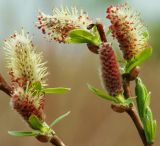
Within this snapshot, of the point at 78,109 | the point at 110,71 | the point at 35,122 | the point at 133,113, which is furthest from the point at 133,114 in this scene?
the point at 78,109

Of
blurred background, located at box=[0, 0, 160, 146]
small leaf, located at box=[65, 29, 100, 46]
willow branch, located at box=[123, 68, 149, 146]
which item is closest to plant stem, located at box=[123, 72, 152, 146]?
willow branch, located at box=[123, 68, 149, 146]

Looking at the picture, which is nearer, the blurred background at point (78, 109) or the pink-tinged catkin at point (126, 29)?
the pink-tinged catkin at point (126, 29)

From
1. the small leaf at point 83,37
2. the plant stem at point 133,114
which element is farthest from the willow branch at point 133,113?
the small leaf at point 83,37

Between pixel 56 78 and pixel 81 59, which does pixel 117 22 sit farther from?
pixel 81 59

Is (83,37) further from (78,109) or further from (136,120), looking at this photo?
(78,109)

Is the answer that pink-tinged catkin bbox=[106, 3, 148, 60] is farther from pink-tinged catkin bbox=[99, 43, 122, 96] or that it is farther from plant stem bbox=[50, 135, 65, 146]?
plant stem bbox=[50, 135, 65, 146]

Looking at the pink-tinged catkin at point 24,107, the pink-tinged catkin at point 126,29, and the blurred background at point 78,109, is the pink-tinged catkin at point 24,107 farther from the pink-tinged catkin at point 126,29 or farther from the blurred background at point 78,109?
the blurred background at point 78,109

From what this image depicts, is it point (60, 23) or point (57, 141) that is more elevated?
point (60, 23)

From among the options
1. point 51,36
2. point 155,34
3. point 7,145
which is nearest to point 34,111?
point 51,36
